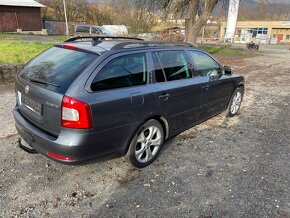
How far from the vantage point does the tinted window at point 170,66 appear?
352 centimetres

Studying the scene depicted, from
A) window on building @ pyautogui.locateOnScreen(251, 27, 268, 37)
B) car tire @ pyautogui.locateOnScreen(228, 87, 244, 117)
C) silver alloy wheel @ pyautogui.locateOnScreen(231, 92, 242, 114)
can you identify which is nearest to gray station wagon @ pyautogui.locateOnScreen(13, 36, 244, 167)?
car tire @ pyautogui.locateOnScreen(228, 87, 244, 117)

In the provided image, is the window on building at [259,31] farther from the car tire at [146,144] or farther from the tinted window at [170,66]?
the car tire at [146,144]

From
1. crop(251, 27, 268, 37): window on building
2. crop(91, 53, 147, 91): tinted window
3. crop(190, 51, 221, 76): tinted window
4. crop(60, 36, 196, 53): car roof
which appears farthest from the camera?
crop(251, 27, 268, 37): window on building

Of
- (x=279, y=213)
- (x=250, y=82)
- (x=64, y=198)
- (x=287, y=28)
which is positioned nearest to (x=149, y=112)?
(x=64, y=198)

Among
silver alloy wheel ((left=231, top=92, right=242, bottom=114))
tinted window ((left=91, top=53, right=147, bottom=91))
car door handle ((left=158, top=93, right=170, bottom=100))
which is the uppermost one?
tinted window ((left=91, top=53, right=147, bottom=91))

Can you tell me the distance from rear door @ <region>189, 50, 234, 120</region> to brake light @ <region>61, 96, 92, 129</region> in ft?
7.30

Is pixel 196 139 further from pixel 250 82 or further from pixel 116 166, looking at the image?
pixel 250 82

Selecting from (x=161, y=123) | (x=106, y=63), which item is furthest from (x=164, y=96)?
(x=106, y=63)

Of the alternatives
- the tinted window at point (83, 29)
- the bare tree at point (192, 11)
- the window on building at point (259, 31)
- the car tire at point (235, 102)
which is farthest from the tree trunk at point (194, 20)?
the window on building at point (259, 31)

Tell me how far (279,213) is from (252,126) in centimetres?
268

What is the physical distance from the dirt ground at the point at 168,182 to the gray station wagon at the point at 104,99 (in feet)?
1.15

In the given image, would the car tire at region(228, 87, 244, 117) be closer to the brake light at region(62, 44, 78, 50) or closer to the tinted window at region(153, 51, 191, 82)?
the tinted window at region(153, 51, 191, 82)

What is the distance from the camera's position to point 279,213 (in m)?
2.79

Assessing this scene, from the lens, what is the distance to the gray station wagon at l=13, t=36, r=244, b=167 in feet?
8.87
